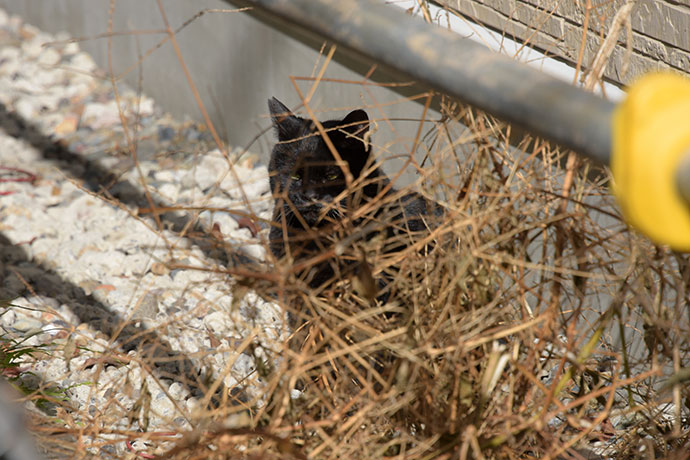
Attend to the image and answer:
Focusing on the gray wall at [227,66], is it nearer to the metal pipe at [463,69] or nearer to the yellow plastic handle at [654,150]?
the metal pipe at [463,69]

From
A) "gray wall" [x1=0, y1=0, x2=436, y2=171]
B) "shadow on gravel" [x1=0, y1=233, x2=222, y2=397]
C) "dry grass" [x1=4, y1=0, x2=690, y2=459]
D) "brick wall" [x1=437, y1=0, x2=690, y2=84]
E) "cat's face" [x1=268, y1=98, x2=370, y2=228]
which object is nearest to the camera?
"dry grass" [x1=4, y1=0, x2=690, y2=459]

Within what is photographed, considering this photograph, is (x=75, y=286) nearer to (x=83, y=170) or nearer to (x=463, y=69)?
(x=83, y=170)

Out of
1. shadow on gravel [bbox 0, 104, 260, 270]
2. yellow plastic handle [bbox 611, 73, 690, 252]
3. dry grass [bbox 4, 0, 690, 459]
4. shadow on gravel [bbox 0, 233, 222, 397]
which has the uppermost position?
yellow plastic handle [bbox 611, 73, 690, 252]

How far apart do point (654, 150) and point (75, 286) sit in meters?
1.98

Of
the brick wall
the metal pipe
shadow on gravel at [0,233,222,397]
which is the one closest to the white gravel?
shadow on gravel at [0,233,222,397]

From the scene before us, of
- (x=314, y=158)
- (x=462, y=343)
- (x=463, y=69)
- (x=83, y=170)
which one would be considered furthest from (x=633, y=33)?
(x=83, y=170)

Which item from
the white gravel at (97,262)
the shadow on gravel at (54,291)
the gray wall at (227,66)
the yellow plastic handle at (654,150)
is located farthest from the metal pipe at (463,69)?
the gray wall at (227,66)

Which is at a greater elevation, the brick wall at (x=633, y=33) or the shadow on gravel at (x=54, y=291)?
the brick wall at (x=633, y=33)

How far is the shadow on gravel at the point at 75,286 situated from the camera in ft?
5.49

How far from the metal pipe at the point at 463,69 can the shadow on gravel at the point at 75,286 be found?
0.81 meters

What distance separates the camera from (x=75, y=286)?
209cm

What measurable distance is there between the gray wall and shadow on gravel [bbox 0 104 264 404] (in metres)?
0.46

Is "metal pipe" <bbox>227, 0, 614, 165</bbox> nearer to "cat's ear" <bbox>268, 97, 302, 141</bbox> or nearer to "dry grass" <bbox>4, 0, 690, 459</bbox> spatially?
"dry grass" <bbox>4, 0, 690, 459</bbox>

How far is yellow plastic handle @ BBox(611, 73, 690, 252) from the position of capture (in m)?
0.43
